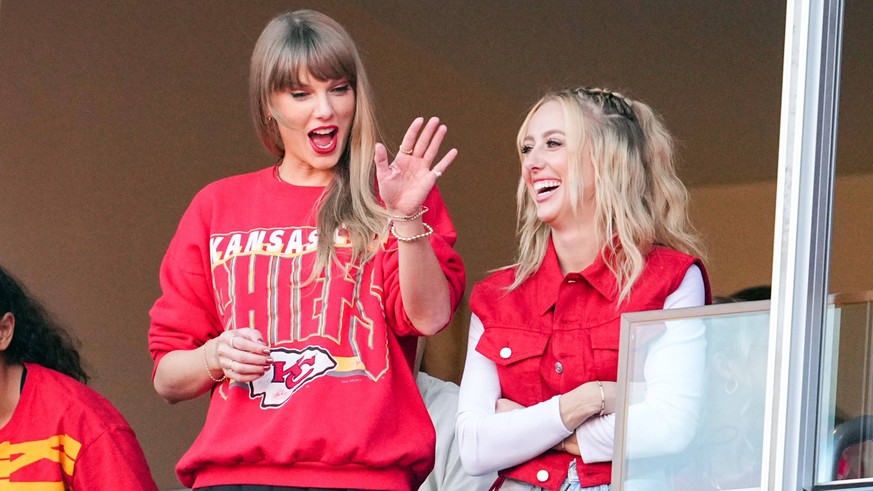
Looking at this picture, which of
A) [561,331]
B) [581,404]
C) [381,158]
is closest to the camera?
[381,158]

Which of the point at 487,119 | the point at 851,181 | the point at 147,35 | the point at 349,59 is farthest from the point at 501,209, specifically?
the point at 851,181

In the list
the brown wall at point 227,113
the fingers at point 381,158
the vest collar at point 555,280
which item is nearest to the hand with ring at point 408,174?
the fingers at point 381,158

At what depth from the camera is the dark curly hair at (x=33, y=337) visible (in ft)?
9.72

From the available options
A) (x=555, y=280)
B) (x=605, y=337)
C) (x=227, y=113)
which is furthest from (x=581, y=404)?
(x=227, y=113)

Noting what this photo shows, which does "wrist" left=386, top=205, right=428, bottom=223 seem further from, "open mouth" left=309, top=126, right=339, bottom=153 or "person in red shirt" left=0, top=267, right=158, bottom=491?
"person in red shirt" left=0, top=267, right=158, bottom=491

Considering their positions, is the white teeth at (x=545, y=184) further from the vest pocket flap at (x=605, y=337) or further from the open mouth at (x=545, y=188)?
the vest pocket flap at (x=605, y=337)

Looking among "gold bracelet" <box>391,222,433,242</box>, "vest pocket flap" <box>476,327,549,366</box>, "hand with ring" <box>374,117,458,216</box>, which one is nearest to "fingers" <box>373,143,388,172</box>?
"hand with ring" <box>374,117,458,216</box>

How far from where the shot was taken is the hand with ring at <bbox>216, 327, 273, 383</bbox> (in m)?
2.12

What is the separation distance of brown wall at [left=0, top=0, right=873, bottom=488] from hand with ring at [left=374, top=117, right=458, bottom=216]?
8.15 feet

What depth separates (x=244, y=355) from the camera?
212cm

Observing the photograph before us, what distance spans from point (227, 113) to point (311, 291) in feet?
10.5

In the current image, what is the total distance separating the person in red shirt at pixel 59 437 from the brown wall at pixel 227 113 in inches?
77.7

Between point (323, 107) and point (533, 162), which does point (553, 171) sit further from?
point (323, 107)

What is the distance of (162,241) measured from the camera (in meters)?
5.21
